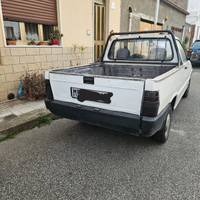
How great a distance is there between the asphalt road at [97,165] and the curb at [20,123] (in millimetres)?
184

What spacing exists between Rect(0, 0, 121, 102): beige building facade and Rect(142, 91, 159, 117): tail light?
4191mm

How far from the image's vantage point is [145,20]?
12.8 meters

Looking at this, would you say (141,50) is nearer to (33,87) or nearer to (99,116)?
(99,116)

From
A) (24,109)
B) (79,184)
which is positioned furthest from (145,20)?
(79,184)

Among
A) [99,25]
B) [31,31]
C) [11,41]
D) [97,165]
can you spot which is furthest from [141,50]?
[99,25]

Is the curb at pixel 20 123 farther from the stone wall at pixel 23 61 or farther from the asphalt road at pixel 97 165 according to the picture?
the stone wall at pixel 23 61

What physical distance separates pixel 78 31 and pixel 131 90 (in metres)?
5.51

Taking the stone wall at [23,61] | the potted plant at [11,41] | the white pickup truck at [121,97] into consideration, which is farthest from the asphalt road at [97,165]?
the potted plant at [11,41]

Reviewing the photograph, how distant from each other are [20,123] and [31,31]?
3451mm

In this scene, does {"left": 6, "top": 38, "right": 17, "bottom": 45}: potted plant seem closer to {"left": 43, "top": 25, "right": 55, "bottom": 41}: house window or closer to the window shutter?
the window shutter

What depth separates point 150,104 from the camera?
Answer: 7.26 ft

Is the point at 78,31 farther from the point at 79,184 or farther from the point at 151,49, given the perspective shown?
the point at 79,184

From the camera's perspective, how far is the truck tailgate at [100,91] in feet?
7.47

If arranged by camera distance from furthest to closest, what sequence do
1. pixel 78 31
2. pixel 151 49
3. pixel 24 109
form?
pixel 78 31 < pixel 24 109 < pixel 151 49
